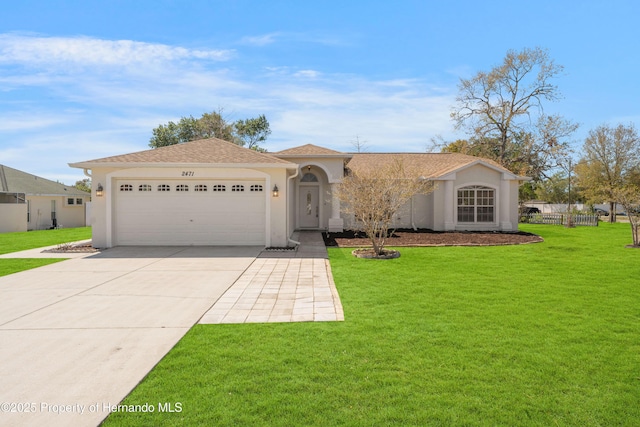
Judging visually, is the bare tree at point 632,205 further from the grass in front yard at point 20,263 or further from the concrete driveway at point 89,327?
the grass in front yard at point 20,263

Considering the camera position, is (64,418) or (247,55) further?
(247,55)

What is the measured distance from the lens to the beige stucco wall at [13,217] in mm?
22562

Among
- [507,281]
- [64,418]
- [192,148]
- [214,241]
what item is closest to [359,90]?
[192,148]

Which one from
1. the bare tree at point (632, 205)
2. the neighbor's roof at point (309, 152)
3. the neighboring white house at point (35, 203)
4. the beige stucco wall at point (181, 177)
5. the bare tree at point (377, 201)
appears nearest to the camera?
the bare tree at point (377, 201)

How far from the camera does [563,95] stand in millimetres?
31516

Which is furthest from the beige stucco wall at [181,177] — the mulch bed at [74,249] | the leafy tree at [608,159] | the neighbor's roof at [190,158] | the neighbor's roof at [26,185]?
the leafy tree at [608,159]

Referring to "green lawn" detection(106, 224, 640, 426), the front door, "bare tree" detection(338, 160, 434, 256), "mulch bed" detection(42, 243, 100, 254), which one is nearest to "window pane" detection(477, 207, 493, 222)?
the front door

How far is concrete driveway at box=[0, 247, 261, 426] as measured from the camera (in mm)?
3375

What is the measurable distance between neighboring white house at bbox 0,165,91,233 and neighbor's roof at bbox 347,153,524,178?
2018cm

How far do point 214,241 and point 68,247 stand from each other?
16.6 ft

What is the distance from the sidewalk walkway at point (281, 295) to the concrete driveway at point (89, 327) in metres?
0.36

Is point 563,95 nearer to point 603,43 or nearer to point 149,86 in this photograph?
point 603,43

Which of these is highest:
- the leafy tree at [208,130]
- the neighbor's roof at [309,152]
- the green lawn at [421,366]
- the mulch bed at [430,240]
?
the leafy tree at [208,130]

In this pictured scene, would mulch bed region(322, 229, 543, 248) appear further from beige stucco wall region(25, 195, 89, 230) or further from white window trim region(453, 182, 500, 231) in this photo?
beige stucco wall region(25, 195, 89, 230)
